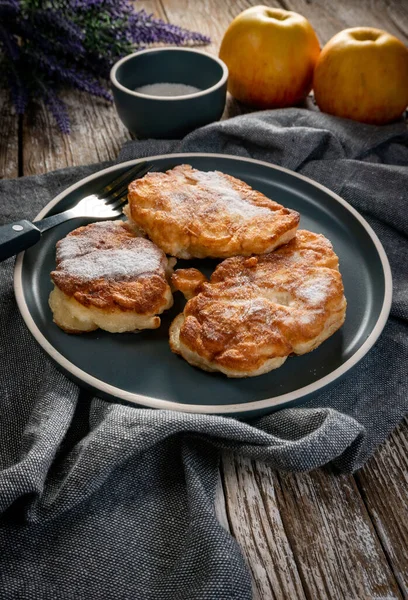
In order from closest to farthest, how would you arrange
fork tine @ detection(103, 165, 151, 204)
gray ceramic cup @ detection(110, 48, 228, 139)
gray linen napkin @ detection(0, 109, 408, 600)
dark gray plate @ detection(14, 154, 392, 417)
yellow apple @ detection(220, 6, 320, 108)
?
gray linen napkin @ detection(0, 109, 408, 600) → dark gray plate @ detection(14, 154, 392, 417) → fork tine @ detection(103, 165, 151, 204) → gray ceramic cup @ detection(110, 48, 228, 139) → yellow apple @ detection(220, 6, 320, 108)

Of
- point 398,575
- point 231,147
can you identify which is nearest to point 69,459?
point 398,575

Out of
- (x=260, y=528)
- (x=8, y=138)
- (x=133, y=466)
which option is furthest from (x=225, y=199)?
(x=8, y=138)

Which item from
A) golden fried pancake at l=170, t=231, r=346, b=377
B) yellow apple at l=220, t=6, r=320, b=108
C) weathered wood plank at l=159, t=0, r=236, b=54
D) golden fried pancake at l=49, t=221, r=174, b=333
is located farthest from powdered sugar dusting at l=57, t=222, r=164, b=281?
weathered wood plank at l=159, t=0, r=236, b=54

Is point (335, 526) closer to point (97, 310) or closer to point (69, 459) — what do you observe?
point (69, 459)

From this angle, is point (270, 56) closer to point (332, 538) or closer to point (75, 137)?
point (75, 137)

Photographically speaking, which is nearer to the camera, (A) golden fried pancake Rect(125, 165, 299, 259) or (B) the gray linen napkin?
(B) the gray linen napkin

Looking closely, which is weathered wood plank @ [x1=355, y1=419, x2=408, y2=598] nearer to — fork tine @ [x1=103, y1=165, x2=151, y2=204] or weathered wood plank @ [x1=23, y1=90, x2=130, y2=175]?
fork tine @ [x1=103, y1=165, x2=151, y2=204]
